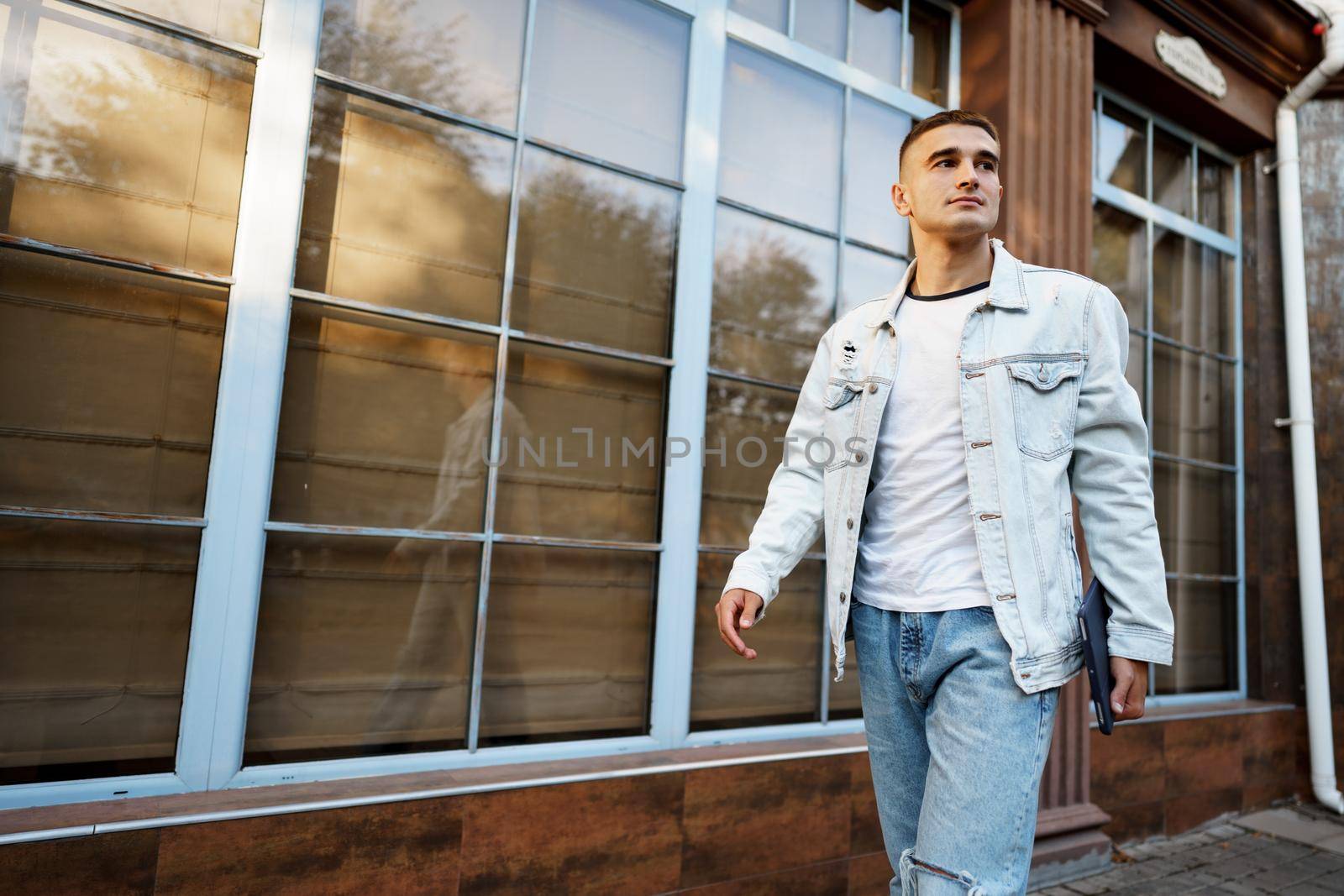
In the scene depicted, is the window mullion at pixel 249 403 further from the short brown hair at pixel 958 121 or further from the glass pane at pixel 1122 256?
the glass pane at pixel 1122 256

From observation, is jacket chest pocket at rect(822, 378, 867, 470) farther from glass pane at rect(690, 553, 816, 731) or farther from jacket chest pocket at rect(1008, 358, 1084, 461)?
glass pane at rect(690, 553, 816, 731)

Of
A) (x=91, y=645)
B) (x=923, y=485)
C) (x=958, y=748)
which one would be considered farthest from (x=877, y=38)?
(x=91, y=645)

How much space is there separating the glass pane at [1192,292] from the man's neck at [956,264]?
3.30m

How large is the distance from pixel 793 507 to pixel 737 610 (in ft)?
Answer: 0.97

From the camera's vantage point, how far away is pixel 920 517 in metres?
1.68

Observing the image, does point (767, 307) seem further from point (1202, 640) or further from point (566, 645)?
point (1202, 640)

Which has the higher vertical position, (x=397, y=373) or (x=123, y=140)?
(x=123, y=140)

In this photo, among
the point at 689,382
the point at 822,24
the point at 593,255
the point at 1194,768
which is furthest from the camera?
the point at 1194,768

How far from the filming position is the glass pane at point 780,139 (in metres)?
3.12

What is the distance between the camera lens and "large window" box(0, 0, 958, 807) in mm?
2033

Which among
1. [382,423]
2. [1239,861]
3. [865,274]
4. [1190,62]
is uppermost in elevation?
[1190,62]

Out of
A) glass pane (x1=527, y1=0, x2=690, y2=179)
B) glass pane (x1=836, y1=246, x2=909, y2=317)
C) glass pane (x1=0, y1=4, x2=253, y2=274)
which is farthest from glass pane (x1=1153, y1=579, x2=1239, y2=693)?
glass pane (x1=0, y1=4, x2=253, y2=274)

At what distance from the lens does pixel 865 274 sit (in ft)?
11.2

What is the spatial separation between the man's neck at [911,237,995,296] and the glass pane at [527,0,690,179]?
1.38 metres
